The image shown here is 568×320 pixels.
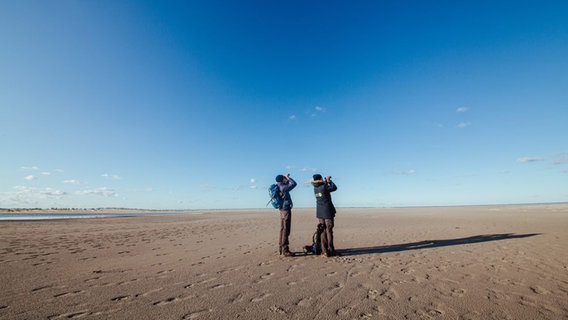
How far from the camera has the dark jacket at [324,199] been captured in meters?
9.34

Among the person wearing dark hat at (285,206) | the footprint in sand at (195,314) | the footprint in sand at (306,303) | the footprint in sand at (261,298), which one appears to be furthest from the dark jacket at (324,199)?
the footprint in sand at (195,314)

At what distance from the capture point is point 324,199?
9.47 meters

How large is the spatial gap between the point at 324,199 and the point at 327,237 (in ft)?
4.84

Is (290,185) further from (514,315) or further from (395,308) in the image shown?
(514,315)

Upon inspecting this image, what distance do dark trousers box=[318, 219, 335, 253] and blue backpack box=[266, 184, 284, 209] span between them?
169cm

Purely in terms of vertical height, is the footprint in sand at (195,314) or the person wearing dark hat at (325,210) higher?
the person wearing dark hat at (325,210)

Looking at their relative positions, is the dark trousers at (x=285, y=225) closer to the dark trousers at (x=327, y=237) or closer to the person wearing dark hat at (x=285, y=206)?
the person wearing dark hat at (x=285, y=206)

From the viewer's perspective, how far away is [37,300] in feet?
17.4

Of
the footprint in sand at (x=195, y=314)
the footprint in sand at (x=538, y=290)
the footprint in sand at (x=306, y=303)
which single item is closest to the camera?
the footprint in sand at (x=195, y=314)

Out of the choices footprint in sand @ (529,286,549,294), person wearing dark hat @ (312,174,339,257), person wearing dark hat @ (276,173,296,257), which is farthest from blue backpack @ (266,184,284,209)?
footprint in sand @ (529,286,549,294)

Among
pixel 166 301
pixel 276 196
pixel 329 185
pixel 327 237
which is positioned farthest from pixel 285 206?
pixel 166 301

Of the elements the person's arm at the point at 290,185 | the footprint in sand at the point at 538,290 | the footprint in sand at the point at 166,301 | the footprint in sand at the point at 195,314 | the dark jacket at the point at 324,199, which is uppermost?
the person's arm at the point at 290,185

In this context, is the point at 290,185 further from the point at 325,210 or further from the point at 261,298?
the point at 261,298

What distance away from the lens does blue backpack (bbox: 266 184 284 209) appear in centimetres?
959
